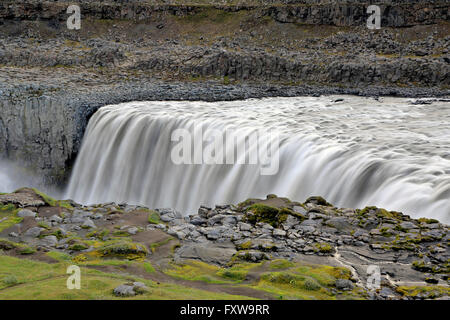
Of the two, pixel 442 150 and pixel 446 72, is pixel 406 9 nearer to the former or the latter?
pixel 446 72

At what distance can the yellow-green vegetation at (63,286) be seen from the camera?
29.0 ft

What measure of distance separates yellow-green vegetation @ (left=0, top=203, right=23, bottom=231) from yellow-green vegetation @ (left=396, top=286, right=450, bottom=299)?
11405mm

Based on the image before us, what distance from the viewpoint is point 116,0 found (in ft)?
230

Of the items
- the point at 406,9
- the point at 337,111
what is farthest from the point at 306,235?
the point at 406,9

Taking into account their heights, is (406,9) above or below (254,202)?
above

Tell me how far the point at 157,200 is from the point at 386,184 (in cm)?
1221

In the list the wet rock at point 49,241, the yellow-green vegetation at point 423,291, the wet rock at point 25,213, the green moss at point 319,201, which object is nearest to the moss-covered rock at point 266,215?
the green moss at point 319,201

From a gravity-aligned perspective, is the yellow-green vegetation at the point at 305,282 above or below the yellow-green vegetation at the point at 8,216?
above

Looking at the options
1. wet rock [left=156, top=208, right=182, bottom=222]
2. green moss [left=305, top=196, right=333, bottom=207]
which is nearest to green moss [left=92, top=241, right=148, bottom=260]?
wet rock [left=156, top=208, right=182, bottom=222]

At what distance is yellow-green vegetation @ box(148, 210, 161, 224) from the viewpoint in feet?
50.8

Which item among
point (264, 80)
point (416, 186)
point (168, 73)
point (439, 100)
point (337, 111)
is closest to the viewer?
point (416, 186)

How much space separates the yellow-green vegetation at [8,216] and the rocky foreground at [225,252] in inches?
1.2

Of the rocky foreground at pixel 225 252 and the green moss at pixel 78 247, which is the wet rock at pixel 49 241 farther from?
the green moss at pixel 78 247

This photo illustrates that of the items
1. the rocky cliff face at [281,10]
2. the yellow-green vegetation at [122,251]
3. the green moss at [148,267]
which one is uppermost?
the rocky cliff face at [281,10]
